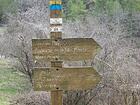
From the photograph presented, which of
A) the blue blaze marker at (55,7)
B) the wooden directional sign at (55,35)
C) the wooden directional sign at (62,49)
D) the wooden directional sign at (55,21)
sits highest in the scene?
the blue blaze marker at (55,7)

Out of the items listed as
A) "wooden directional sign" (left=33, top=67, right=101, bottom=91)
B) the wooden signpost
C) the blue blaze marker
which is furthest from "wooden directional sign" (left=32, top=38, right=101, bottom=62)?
the blue blaze marker

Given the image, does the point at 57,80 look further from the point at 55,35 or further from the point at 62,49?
the point at 55,35

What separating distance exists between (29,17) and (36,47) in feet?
42.0

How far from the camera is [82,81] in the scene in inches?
163

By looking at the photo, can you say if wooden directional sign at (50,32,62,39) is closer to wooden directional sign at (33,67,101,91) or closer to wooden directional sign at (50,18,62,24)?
wooden directional sign at (50,18,62,24)

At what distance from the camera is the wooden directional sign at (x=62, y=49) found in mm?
4070

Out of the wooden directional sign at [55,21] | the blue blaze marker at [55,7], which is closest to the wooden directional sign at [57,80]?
the wooden directional sign at [55,21]

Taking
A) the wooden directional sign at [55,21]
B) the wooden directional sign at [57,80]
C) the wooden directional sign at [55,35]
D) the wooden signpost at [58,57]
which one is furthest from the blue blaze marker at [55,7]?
the wooden directional sign at [57,80]

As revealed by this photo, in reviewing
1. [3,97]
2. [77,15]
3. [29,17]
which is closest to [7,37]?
[29,17]

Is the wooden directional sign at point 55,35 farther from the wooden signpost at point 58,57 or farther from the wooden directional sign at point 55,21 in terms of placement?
the wooden directional sign at point 55,21

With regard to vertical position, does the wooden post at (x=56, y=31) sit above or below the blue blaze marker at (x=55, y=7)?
below

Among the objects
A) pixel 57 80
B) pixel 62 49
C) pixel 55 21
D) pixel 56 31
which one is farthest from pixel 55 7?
pixel 57 80

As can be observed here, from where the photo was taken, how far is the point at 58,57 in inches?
160

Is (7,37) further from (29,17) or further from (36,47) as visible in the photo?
(36,47)
